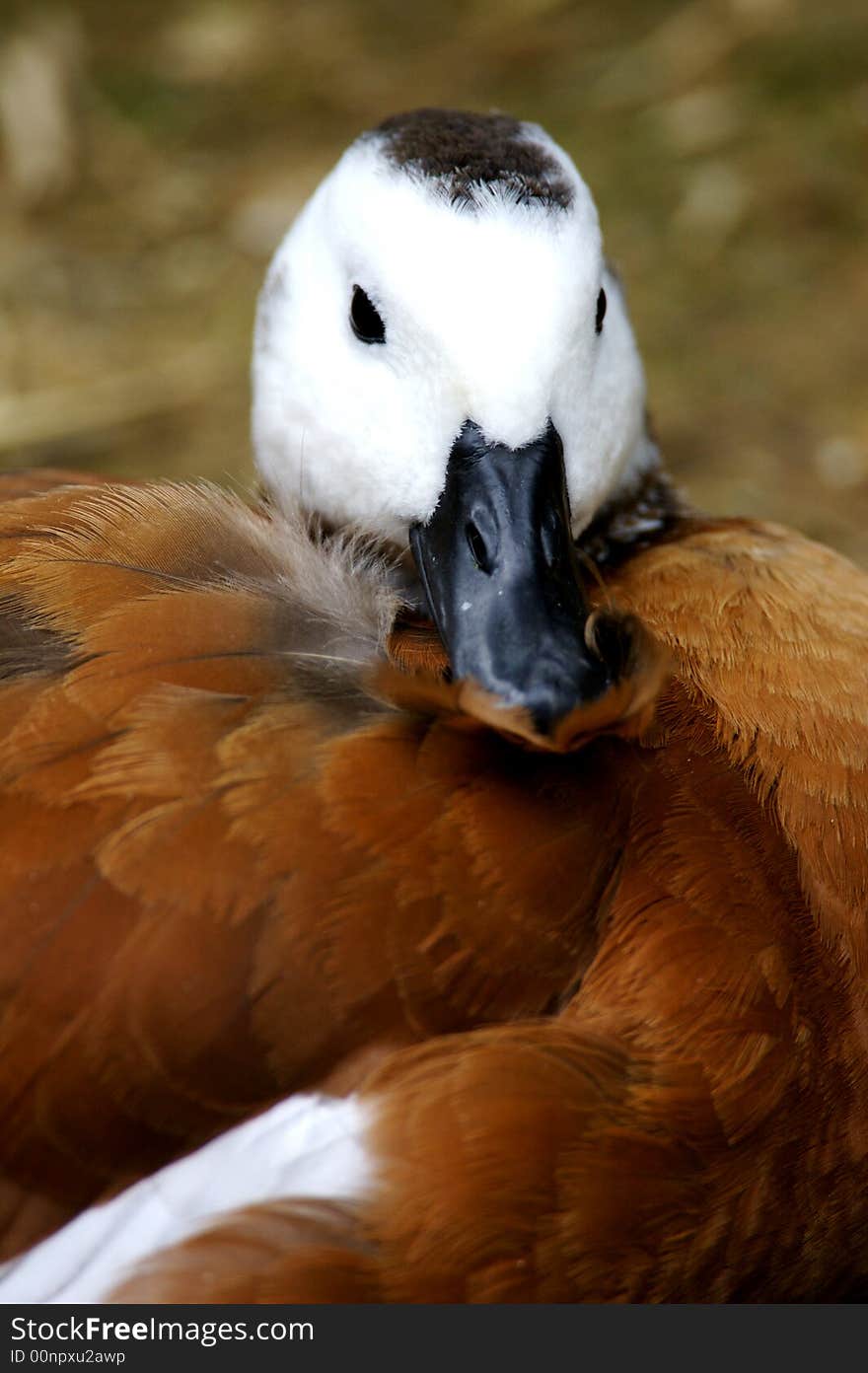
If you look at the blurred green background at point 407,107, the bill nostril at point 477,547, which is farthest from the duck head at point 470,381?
the blurred green background at point 407,107

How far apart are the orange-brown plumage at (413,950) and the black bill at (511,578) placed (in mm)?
47

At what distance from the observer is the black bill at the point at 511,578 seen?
1394mm

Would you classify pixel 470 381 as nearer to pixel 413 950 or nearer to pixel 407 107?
pixel 413 950

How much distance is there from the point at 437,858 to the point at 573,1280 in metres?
0.39

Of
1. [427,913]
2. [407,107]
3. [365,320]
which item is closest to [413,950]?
[427,913]

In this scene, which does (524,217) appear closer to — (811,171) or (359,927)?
(359,927)

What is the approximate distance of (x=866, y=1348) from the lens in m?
1.51

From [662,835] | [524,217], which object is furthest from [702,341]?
[662,835]

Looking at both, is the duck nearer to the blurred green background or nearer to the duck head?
the duck head

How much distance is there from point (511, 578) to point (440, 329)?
1.03 feet

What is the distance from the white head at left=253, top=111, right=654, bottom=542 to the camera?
166 cm

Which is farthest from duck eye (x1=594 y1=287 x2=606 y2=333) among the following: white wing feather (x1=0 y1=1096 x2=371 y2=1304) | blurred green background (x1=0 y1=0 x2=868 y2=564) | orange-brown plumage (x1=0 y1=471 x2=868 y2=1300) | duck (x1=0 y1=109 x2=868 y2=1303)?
blurred green background (x1=0 y1=0 x2=868 y2=564)

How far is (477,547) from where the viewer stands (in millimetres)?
1604

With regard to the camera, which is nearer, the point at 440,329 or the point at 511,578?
the point at 511,578
